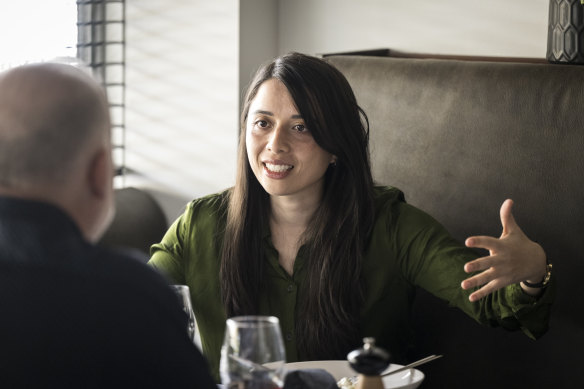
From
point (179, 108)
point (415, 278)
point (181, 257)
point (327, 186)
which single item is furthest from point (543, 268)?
point (179, 108)

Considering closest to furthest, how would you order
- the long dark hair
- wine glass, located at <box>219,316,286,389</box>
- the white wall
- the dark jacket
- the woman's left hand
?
the dark jacket, wine glass, located at <box>219,316,286,389</box>, the woman's left hand, the long dark hair, the white wall

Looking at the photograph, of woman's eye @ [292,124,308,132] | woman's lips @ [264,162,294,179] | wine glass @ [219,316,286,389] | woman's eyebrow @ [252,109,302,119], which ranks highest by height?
woman's eyebrow @ [252,109,302,119]

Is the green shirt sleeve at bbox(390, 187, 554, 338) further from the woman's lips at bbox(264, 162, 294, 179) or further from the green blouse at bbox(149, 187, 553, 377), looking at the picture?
the woman's lips at bbox(264, 162, 294, 179)

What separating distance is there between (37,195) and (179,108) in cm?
216

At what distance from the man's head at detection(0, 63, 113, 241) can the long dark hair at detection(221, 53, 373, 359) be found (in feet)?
3.46

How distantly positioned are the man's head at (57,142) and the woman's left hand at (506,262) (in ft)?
2.86

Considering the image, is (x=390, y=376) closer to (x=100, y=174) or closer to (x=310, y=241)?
(x=310, y=241)

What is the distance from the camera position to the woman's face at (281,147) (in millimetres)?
1949

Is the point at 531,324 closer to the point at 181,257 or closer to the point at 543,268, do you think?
the point at 543,268

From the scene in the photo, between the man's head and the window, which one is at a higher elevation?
the window

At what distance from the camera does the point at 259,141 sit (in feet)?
6.52

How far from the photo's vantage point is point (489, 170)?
2.12 metres

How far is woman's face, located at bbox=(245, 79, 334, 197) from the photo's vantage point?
6.40 feet

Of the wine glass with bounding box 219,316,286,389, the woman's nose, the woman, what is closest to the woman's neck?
the woman
